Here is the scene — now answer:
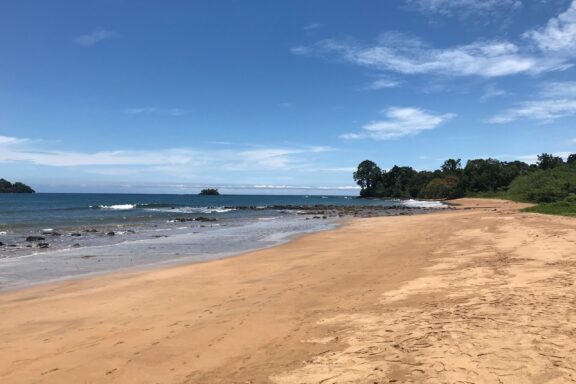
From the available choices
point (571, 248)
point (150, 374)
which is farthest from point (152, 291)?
point (571, 248)

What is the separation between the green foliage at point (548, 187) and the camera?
55500 mm

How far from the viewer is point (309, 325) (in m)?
7.36

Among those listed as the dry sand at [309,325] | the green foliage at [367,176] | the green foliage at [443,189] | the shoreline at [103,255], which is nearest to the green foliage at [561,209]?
the dry sand at [309,325]

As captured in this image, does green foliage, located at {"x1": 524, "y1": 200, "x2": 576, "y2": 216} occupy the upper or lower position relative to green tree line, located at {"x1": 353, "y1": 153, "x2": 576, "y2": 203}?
A: lower

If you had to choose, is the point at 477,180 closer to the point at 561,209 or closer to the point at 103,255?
the point at 561,209

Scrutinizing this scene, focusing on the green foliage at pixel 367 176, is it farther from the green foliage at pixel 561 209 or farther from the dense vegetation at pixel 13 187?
the dense vegetation at pixel 13 187

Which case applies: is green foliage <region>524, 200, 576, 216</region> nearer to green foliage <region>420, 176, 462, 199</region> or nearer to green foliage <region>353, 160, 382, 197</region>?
green foliage <region>420, 176, 462, 199</region>

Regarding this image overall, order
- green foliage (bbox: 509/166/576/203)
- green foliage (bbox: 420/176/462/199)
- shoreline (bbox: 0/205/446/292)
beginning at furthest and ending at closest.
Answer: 1. green foliage (bbox: 420/176/462/199)
2. green foliage (bbox: 509/166/576/203)
3. shoreline (bbox: 0/205/446/292)

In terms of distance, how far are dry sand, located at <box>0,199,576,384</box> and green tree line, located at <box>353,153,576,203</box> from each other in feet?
176

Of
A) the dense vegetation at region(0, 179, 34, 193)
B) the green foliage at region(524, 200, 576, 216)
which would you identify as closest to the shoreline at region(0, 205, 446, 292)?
the green foliage at region(524, 200, 576, 216)

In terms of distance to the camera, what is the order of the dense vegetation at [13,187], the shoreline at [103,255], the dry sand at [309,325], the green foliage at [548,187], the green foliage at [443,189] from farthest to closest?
the dense vegetation at [13,187], the green foliage at [443,189], the green foliage at [548,187], the shoreline at [103,255], the dry sand at [309,325]

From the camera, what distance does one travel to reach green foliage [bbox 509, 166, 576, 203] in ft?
182

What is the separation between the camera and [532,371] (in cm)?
473

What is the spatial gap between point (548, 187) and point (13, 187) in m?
204
